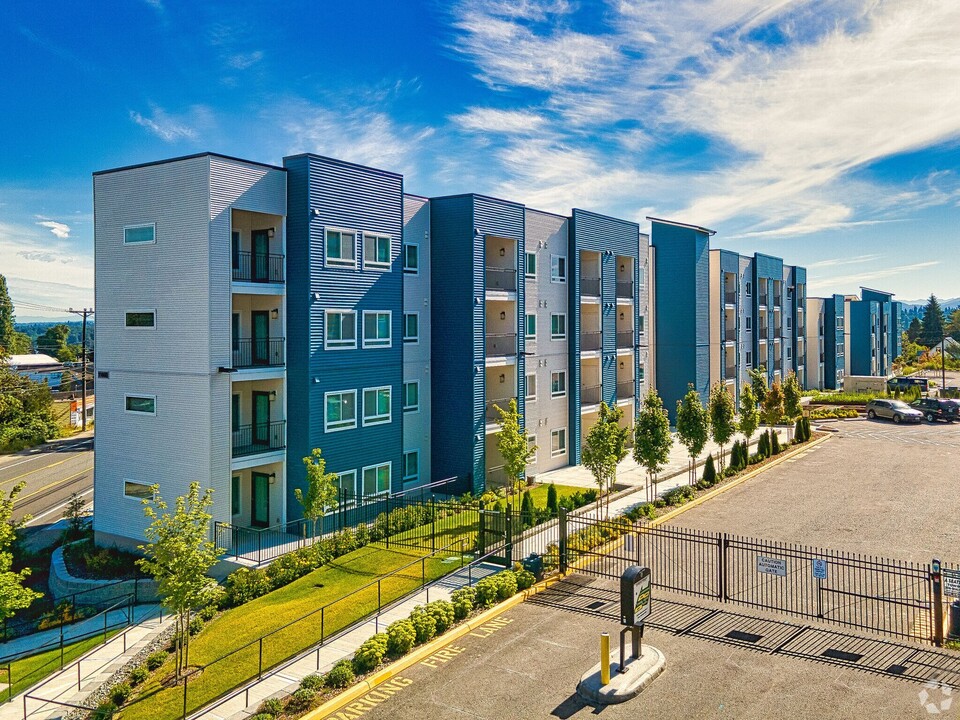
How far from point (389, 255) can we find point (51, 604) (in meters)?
16.8

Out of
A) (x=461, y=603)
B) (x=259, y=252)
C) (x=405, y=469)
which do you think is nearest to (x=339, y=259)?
(x=259, y=252)

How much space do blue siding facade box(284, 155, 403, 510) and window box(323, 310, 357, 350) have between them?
0.64 feet

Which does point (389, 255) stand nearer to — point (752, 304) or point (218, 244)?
point (218, 244)

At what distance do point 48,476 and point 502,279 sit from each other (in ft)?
96.0

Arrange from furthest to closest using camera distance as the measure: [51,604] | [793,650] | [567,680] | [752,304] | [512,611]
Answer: [752,304]
[51,604]
[512,611]
[793,650]
[567,680]

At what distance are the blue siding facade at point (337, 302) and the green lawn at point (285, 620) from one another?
4.78 m

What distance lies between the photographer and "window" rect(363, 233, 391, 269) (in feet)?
94.0

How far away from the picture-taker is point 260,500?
27.3 meters

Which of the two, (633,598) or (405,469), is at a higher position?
(633,598)

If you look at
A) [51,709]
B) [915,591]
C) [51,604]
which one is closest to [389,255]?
[51,604]

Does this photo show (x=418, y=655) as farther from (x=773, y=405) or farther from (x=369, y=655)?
(x=773, y=405)

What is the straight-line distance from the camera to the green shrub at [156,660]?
1752 centimetres

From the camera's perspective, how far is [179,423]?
2534 cm

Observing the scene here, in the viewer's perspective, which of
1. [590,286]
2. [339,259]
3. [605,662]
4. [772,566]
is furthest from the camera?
[590,286]
